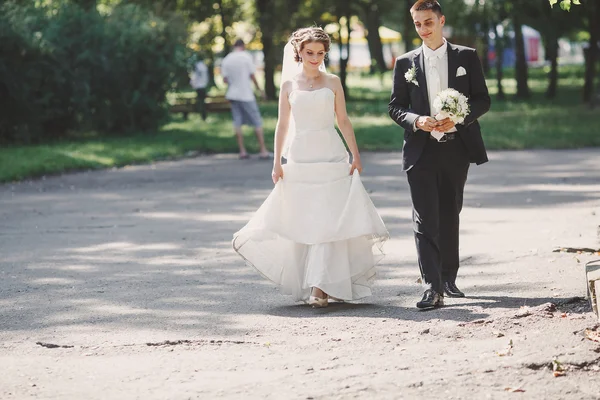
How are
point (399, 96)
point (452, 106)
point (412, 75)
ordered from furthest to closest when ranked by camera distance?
point (399, 96), point (412, 75), point (452, 106)

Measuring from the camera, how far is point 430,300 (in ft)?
25.7

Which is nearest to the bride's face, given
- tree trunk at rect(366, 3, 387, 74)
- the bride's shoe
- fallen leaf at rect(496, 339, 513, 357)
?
the bride's shoe

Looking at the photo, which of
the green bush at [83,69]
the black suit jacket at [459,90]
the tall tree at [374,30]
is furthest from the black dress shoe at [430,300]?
the tall tree at [374,30]

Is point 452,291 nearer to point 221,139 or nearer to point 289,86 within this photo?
point 289,86

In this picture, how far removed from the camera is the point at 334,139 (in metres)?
8.30

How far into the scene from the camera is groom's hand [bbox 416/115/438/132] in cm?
753

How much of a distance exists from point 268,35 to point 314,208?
3189 cm

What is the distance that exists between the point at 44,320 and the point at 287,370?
2424mm

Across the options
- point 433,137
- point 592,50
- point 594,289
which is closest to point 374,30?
point 592,50

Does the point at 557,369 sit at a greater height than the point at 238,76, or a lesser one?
lesser

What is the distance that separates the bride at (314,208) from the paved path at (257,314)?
0.80 ft

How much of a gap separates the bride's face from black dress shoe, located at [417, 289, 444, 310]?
181cm

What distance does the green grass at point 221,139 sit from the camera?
1978cm

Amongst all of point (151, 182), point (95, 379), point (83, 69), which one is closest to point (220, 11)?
point (83, 69)
